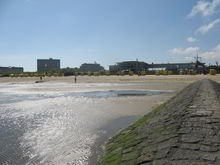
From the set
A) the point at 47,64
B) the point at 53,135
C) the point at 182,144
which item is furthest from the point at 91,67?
the point at 182,144

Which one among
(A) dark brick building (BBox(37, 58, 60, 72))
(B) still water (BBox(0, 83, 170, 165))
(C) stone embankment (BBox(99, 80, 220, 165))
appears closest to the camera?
(C) stone embankment (BBox(99, 80, 220, 165))

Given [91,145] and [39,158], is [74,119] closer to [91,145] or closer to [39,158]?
[91,145]

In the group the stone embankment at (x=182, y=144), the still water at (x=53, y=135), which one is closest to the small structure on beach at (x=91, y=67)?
the still water at (x=53, y=135)

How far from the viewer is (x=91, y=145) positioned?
8.12 meters

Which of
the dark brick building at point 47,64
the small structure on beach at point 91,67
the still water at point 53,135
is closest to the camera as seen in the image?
the still water at point 53,135

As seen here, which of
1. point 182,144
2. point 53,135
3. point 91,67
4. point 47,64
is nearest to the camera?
point 182,144

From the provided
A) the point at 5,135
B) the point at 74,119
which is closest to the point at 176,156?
the point at 5,135

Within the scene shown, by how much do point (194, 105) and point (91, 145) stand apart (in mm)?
2923

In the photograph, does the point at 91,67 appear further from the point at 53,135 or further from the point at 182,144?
the point at 182,144

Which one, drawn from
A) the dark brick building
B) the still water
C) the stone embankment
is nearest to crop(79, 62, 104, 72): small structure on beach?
the dark brick building

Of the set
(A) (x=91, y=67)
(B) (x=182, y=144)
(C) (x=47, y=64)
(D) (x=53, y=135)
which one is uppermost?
(C) (x=47, y=64)

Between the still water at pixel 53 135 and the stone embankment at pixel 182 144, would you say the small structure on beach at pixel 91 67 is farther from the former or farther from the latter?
the stone embankment at pixel 182 144

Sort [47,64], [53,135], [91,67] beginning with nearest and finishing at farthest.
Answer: [53,135]
[47,64]
[91,67]

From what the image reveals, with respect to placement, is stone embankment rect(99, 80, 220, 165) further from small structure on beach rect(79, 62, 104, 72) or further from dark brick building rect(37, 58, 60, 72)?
small structure on beach rect(79, 62, 104, 72)
